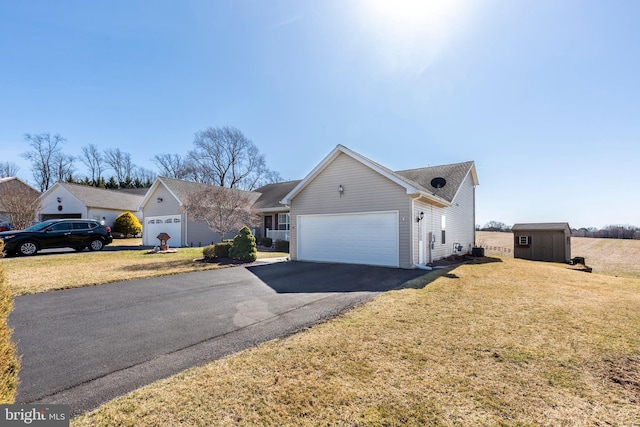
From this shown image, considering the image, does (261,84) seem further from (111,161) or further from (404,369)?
(111,161)

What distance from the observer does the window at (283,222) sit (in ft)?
70.9

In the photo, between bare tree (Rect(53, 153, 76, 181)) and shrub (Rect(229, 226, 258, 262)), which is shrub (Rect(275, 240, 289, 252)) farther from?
bare tree (Rect(53, 153, 76, 181))

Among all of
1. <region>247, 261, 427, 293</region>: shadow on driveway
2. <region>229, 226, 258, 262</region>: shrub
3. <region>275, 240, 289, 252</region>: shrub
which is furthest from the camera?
<region>275, 240, 289, 252</region>: shrub

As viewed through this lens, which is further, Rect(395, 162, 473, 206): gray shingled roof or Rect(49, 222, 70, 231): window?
Rect(395, 162, 473, 206): gray shingled roof

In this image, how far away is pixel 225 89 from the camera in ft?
51.2

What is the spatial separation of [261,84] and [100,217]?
23.9 m

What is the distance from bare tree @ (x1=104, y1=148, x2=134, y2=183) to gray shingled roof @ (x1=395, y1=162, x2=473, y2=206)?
50.7 meters

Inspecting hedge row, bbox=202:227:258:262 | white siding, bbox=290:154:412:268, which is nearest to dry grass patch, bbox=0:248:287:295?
hedge row, bbox=202:227:258:262

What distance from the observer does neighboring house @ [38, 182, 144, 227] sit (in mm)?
26734

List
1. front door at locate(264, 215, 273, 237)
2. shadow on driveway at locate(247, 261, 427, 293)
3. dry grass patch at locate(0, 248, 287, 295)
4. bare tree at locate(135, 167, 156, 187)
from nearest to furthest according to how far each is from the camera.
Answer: dry grass patch at locate(0, 248, 287, 295), shadow on driveway at locate(247, 261, 427, 293), front door at locate(264, 215, 273, 237), bare tree at locate(135, 167, 156, 187)

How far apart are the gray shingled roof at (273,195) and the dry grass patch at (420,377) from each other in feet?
57.9

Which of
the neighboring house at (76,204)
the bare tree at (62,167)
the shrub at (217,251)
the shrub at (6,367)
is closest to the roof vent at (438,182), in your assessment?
the shrub at (217,251)

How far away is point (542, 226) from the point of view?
20781mm

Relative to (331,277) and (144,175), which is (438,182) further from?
(144,175)
